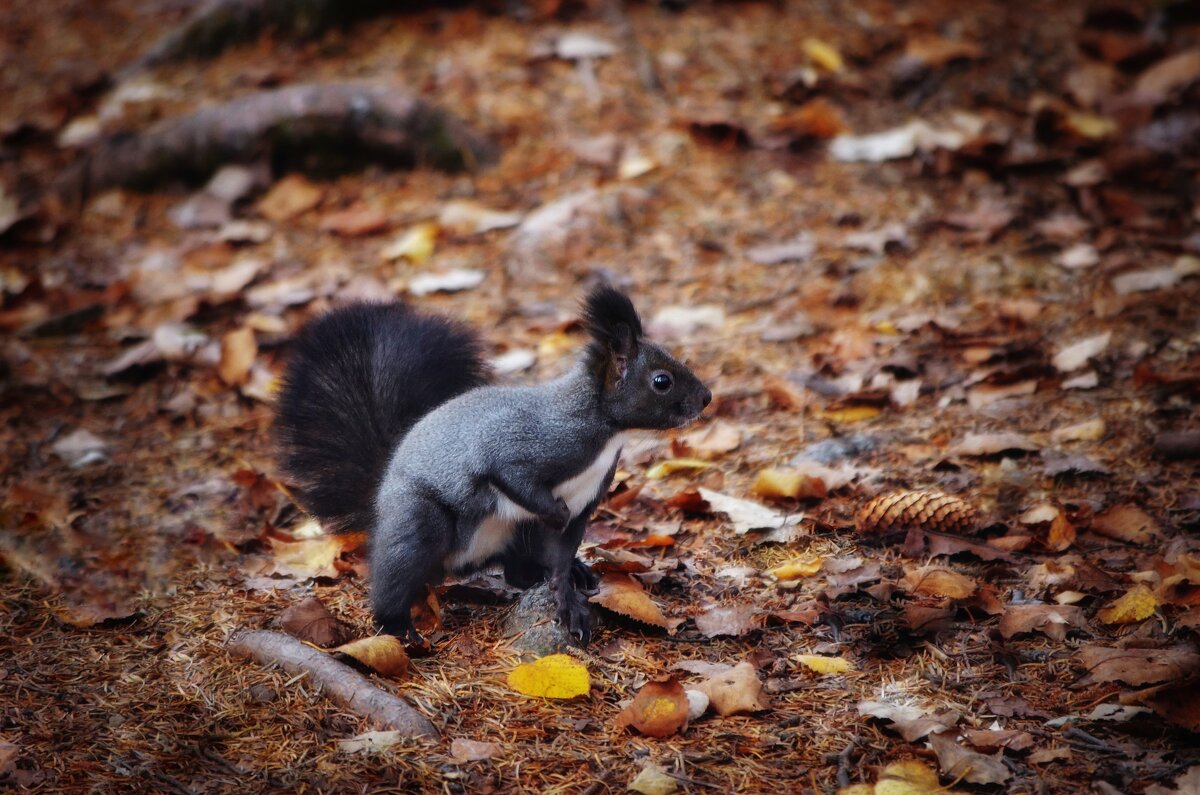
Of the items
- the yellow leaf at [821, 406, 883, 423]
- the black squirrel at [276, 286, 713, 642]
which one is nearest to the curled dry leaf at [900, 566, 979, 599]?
the black squirrel at [276, 286, 713, 642]

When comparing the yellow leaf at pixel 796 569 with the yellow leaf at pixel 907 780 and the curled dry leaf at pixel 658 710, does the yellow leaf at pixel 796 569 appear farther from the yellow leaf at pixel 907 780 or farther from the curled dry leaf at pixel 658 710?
the yellow leaf at pixel 907 780

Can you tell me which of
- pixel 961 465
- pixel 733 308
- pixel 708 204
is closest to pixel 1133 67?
pixel 708 204

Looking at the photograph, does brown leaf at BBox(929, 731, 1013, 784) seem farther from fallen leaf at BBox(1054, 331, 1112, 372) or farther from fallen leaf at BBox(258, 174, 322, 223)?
fallen leaf at BBox(258, 174, 322, 223)

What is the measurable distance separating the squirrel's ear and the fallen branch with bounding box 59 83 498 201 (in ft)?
8.23

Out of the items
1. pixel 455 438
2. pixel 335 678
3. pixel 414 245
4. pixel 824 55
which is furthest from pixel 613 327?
pixel 824 55

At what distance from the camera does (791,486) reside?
10.0 ft

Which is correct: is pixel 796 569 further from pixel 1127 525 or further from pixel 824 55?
pixel 824 55

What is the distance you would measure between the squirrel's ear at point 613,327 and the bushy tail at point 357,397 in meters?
0.44

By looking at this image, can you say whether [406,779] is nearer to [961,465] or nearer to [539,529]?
[539,529]

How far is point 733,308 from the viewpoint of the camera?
165 inches

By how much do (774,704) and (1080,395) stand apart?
164 centimetres

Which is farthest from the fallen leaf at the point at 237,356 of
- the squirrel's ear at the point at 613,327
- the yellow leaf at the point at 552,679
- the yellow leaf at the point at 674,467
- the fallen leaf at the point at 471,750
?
the fallen leaf at the point at 471,750

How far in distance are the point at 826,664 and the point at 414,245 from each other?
2.80 meters

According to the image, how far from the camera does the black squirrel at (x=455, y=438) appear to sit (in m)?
2.64
